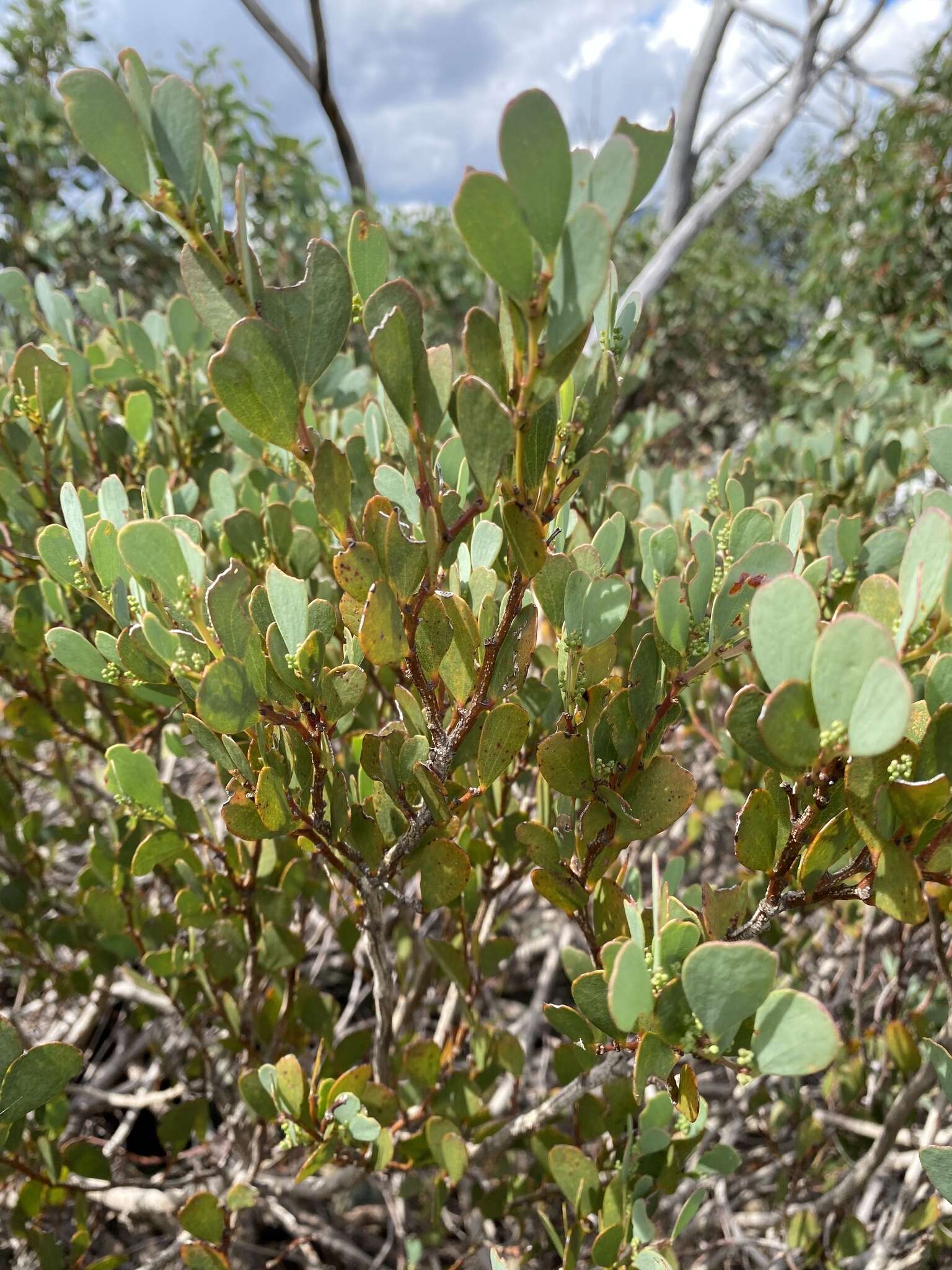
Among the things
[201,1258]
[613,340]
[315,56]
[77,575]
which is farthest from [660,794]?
[315,56]

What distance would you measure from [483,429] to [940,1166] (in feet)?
2.22

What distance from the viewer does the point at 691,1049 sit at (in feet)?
1.98

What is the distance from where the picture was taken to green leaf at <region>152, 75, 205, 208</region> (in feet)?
1.87

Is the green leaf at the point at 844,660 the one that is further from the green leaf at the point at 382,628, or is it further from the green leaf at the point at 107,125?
the green leaf at the point at 107,125

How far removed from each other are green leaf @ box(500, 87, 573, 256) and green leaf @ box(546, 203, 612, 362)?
0.01m

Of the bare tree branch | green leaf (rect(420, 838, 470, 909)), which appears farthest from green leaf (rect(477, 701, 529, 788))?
the bare tree branch

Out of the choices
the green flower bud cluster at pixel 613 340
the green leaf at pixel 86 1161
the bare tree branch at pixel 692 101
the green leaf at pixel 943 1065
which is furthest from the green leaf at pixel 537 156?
the bare tree branch at pixel 692 101

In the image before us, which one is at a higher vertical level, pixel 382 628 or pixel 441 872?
pixel 382 628

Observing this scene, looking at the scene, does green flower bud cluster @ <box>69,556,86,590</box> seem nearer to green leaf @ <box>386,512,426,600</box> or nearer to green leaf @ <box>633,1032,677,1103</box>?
green leaf @ <box>386,512,426,600</box>

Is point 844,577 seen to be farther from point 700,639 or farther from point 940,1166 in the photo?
point 940,1166

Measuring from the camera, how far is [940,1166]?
642 millimetres

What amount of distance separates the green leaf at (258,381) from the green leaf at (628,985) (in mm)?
457

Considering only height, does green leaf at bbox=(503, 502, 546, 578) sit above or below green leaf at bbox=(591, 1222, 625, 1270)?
above

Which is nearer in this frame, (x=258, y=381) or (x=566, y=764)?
(x=258, y=381)
